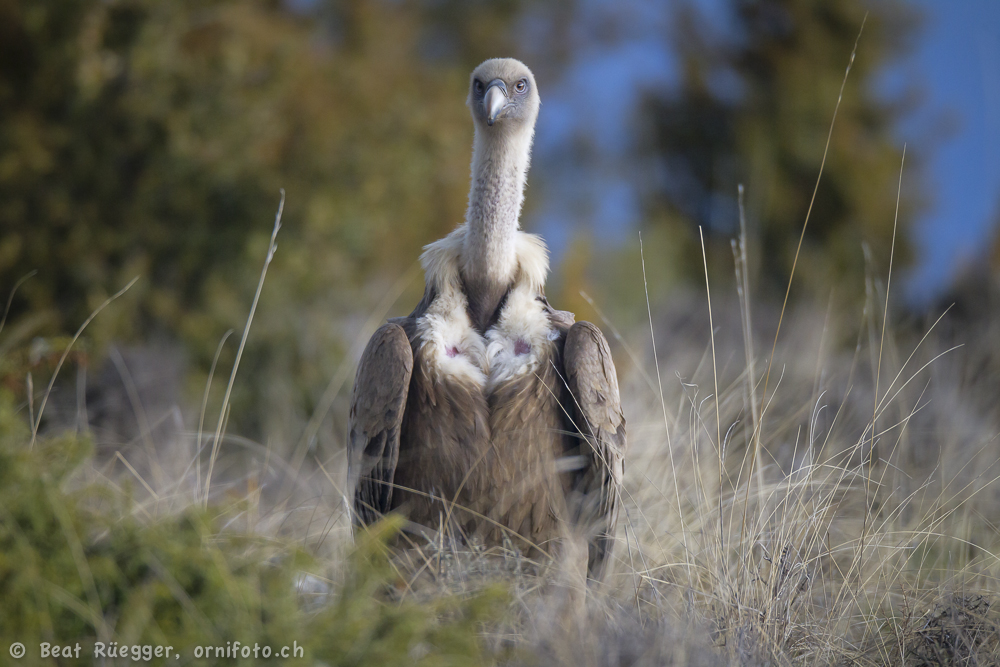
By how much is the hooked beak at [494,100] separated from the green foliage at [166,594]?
1.55 metres

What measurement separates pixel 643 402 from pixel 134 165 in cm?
506

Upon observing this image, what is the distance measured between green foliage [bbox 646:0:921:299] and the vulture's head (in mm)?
8525

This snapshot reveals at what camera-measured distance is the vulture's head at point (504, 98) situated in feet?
9.71

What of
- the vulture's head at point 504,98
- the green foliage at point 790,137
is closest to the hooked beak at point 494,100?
the vulture's head at point 504,98

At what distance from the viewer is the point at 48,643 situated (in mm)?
1730

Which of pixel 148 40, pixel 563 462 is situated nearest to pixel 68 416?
pixel 148 40

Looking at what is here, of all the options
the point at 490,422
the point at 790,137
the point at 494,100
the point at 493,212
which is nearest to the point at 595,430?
the point at 490,422

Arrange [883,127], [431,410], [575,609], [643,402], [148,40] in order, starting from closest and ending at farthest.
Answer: [575,609] < [431,410] < [643,402] < [148,40] < [883,127]

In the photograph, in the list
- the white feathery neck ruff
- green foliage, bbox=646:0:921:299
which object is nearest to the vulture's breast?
the white feathery neck ruff

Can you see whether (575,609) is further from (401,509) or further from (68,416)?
(68,416)

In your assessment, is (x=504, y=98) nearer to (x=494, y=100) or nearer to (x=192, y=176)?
(x=494, y=100)

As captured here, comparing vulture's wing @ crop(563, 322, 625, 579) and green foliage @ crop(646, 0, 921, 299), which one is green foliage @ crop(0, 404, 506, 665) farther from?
green foliage @ crop(646, 0, 921, 299)

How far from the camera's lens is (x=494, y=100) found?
9.59ft

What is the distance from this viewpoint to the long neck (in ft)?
9.68
